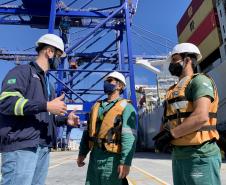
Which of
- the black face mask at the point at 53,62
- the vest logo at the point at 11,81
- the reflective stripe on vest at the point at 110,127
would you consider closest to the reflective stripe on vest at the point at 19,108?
the vest logo at the point at 11,81

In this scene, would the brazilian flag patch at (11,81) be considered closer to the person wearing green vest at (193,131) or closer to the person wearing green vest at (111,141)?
the person wearing green vest at (111,141)

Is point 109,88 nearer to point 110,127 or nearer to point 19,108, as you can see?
point 110,127

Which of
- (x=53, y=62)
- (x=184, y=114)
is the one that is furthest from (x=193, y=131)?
(x=53, y=62)

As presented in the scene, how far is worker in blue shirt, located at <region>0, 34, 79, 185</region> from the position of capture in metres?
2.67

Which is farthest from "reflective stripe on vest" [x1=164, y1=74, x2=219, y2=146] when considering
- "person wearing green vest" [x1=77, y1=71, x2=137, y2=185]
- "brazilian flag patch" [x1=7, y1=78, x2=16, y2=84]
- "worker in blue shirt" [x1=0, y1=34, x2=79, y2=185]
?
"brazilian flag patch" [x1=7, y1=78, x2=16, y2=84]

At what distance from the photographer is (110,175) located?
3359 millimetres

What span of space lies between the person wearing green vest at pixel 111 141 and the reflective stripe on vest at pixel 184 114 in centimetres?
57

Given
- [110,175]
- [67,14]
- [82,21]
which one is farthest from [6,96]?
[82,21]

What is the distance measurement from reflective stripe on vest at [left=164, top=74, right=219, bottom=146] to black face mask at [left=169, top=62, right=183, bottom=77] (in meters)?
0.13

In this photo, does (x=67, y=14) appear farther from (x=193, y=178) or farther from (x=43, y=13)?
(x=193, y=178)

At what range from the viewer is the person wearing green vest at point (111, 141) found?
3.36 m

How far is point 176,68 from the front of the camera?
3.05 meters

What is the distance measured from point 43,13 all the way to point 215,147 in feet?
65.6

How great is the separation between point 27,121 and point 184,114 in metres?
1.22
